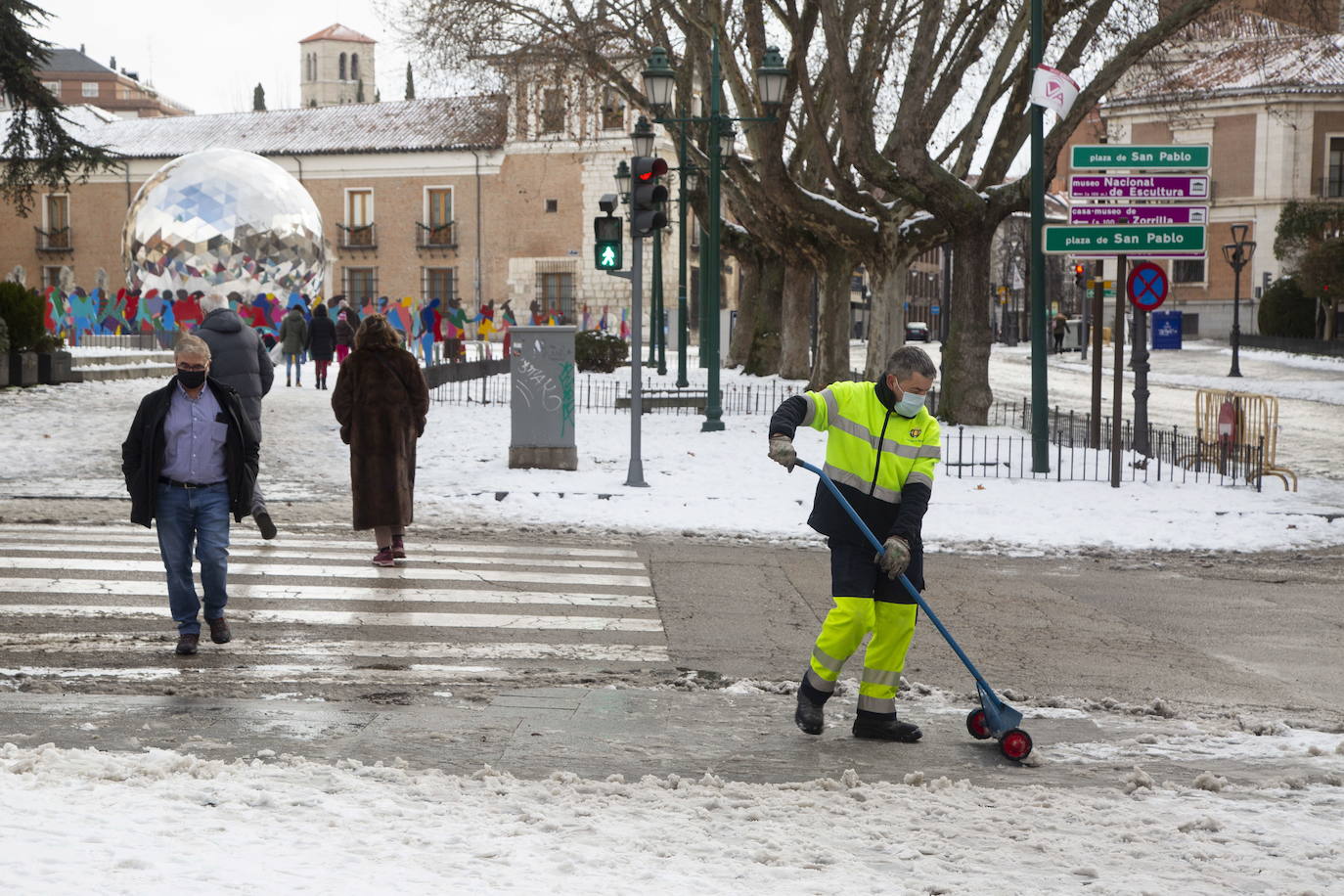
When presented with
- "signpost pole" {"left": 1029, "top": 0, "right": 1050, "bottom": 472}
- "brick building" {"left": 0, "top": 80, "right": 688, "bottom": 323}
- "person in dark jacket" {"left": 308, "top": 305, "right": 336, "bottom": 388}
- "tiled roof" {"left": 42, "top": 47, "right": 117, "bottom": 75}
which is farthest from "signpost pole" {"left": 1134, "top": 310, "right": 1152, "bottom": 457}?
"tiled roof" {"left": 42, "top": 47, "right": 117, "bottom": 75}

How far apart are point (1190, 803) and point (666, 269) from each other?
57388mm

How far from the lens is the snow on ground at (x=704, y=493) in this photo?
40.3 ft

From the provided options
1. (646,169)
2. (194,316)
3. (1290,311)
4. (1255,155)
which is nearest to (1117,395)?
(646,169)

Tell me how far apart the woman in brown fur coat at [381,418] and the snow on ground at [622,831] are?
4.63m

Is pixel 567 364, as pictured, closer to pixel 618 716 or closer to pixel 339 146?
pixel 618 716

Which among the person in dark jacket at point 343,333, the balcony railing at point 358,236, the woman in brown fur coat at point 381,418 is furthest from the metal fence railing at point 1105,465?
the balcony railing at point 358,236

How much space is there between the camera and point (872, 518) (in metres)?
5.93

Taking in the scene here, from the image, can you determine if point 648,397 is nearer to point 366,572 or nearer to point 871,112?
point 871,112

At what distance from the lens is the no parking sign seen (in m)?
16.4

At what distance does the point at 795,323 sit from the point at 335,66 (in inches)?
3976

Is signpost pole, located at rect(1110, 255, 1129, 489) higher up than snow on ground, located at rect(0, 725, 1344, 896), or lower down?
higher up

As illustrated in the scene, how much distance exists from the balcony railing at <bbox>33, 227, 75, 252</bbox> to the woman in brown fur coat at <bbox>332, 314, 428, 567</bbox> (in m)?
60.6

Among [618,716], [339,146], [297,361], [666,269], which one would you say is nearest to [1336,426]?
[297,361]

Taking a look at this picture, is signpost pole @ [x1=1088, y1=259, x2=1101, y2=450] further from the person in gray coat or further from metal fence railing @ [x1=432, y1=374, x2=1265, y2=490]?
the person in gray coat
